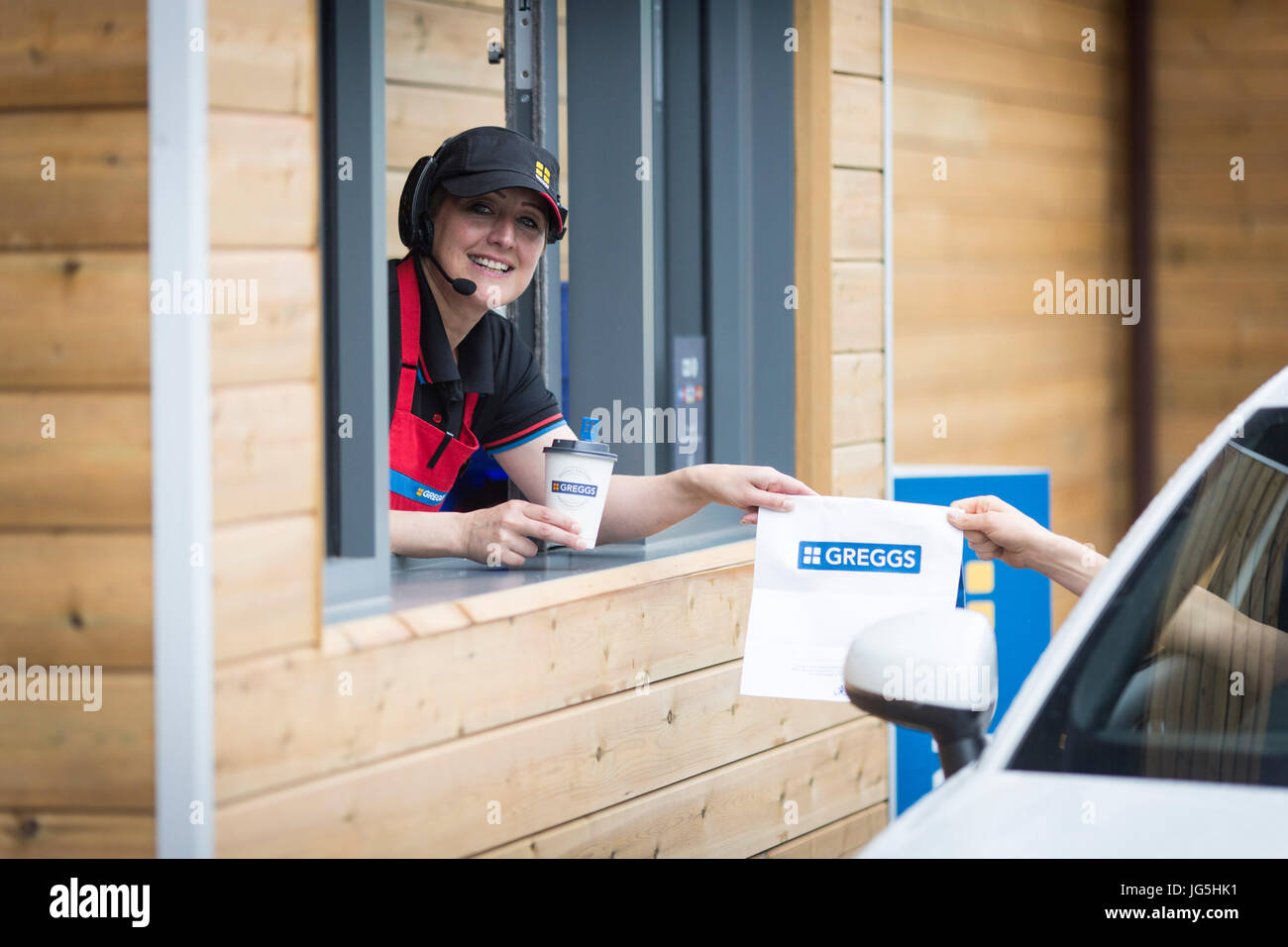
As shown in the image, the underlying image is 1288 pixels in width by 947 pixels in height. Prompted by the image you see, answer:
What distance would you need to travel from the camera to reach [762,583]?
2.56 meters

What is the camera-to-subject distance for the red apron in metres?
3.10

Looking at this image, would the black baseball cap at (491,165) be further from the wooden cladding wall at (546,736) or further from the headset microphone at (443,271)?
the wooden cladding wall at (546,736)

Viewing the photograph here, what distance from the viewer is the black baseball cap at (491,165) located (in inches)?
116

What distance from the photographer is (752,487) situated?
2.66 metres

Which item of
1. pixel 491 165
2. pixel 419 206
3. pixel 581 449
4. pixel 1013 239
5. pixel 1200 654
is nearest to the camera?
pixel 1200 654

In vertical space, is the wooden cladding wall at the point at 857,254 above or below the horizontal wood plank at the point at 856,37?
below

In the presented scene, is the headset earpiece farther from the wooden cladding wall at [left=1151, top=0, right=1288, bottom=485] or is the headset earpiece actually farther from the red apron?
the wooden cladding wall at [left=1151, top=0, right=1288, bottom=485]

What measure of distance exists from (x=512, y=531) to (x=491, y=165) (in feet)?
2.62

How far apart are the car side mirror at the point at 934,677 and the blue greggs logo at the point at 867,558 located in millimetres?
599

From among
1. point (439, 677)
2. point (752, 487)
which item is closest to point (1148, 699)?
point (752, 487)

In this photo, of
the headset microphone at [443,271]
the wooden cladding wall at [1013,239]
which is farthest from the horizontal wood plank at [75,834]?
the wooden cladding wall at [1013,239]

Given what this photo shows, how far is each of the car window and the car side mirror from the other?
0.31 feet

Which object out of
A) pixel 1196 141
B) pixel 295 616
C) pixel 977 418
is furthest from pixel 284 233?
pixel 1196 141

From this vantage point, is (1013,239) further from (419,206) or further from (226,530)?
(226,530)
